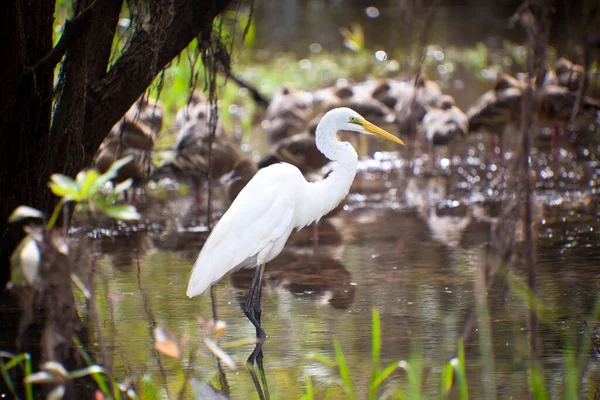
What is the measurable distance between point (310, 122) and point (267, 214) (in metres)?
6.81

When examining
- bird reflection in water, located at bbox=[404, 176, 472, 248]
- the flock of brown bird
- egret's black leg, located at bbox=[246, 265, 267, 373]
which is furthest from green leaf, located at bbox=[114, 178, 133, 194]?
bird reflection in water, located at bbox=[404, 176, 472, 248]

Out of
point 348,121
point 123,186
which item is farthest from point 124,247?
point 123,186

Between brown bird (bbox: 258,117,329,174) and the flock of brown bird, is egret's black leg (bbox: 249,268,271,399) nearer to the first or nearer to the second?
the flock of brown bird

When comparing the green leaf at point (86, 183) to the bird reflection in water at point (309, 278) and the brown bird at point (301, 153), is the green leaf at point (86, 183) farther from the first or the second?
the brown bird at point (301, 153)

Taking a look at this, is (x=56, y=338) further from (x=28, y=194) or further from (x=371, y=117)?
(x=371, y=117)

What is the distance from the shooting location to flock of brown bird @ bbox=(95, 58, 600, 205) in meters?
9.70

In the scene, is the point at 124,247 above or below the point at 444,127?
below

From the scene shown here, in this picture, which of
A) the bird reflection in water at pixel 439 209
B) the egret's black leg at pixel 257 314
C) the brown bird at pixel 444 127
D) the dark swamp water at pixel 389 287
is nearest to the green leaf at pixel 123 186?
the dark swamp water at pixel 389 287

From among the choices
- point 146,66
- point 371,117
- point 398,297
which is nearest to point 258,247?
point 398,297

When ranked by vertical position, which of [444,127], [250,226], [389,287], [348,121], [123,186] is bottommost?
[389,287]

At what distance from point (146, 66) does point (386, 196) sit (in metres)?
4.31

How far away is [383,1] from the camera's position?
32594 mm

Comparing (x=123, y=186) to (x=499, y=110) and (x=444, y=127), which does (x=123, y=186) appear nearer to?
(x=444, y=127)

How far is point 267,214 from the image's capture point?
18.5ft
